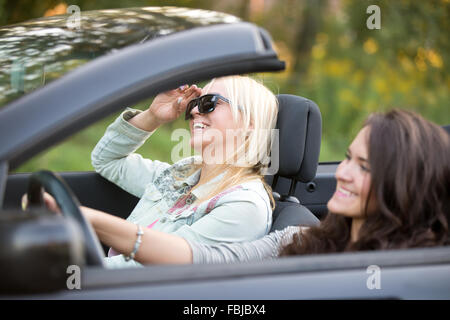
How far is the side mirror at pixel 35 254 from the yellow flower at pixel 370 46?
25.4 feet

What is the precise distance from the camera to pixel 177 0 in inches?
298

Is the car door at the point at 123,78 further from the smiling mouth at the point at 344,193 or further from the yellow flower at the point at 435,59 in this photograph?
the yellow flower at the point at 435,59

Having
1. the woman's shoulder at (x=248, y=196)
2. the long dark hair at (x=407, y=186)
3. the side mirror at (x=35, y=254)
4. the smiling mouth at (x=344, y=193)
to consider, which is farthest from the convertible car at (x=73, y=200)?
the woman's shoulder at (x=248, y=196)

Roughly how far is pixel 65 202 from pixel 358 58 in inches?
289

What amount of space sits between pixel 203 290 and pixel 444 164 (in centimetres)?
85

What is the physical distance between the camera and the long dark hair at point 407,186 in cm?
174

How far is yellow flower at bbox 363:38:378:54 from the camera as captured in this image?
8.39 metres

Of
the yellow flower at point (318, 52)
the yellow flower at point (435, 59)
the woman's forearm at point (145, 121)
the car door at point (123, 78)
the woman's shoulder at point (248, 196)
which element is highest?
the car door at point (123, 78)

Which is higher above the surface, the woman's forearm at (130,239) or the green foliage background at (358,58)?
the woman's forearm at (130,239)

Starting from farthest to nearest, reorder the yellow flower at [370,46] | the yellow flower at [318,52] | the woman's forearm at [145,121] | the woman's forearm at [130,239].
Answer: the yellow flower at [318,52], the yellow flower at [370,46], the woman's forearm at [145,121], the woman's forearm at [130,239]

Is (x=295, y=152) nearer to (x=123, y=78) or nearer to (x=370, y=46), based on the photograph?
(x=123, y=78)

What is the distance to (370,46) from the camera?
8.46 m

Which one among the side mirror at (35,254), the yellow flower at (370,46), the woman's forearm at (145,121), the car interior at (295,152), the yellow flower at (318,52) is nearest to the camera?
the side mirror at (35,254)

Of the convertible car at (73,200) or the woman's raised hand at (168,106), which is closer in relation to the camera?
the convertible car at (73,200)
